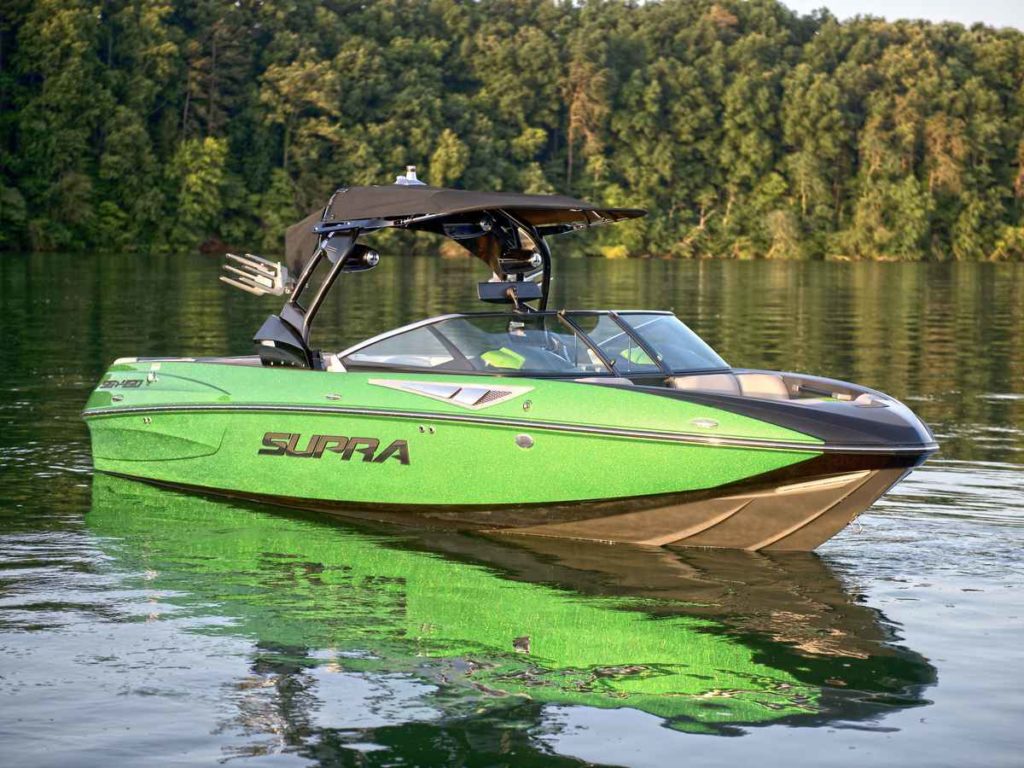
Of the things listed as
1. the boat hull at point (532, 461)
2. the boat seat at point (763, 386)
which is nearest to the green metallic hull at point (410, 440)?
the boat hull at point (532, 461)

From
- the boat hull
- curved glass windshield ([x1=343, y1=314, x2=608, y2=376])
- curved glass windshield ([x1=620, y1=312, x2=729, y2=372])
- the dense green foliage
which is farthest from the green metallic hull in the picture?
the dense green foliage

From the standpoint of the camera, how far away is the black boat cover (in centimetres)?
1037

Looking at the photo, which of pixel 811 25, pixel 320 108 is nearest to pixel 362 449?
pixel 320 108

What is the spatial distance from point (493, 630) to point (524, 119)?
349ft

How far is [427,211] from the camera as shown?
33.9ft

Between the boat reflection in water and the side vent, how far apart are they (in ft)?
3.01

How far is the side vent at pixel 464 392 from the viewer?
31.5ft

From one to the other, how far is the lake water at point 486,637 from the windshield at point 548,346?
44.2 inches

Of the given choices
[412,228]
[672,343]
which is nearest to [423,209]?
[412,228]

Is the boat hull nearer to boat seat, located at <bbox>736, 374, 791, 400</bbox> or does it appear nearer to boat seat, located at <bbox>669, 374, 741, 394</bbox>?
boat seat, located at <bbox>669, 374, 741, 394</bbox>

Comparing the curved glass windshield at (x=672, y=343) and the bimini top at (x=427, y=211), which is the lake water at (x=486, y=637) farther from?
the bimini top at (x=427, y=211)

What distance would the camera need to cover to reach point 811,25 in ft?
414

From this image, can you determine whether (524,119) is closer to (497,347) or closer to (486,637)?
(497,347)

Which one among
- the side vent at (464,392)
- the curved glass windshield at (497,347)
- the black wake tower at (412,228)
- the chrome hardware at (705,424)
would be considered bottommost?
the chrome hardware at (705,424)
